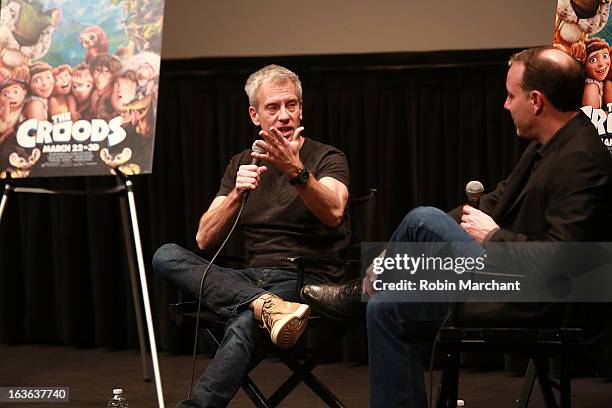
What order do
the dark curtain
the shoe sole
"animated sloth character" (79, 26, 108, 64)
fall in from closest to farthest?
the shoe sole, "animated sloth character" (79, 26, 108, 64), the dark curtain

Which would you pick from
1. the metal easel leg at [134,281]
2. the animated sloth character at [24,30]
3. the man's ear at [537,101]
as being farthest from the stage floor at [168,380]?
the man's ear at [537,101]

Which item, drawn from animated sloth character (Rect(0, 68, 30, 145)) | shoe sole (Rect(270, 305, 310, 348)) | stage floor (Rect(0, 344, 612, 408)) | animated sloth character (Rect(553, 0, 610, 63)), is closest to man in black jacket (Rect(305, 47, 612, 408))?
shoe sole (Rect(270, 305, 310, 348))

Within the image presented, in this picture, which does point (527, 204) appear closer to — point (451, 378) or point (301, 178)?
point (451, 378)

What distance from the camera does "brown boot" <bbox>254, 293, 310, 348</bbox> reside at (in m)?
2.79

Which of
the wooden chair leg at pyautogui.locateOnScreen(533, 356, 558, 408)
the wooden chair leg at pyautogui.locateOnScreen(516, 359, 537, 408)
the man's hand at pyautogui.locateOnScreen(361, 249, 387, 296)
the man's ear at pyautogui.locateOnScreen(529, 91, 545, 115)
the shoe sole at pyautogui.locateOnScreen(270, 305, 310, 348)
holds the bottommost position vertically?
the wooden chair leg at pyautogui.locateOnScreen(516, 359, 537, 408)

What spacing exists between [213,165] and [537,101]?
8.24ft

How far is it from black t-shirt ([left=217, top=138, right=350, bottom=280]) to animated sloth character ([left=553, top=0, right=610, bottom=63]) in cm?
86

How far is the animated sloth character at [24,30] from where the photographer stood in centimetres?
369

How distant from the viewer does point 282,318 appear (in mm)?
2809

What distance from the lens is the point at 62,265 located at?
508cm

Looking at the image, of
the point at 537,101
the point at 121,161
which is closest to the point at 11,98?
the point at 121,161

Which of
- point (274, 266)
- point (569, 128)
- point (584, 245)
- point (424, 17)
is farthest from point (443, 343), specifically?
point (424, 17)

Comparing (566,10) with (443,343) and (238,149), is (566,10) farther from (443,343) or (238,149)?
(238,149)

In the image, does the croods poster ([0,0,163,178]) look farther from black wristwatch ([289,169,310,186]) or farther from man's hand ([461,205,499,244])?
man's hand ([461,205,499,244])
